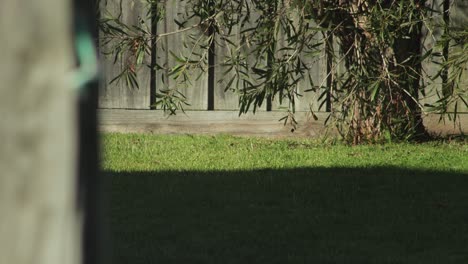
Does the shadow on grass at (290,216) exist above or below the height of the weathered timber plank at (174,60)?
below

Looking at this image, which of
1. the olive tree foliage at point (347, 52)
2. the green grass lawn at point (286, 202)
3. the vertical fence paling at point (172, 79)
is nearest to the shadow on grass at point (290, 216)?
the green grass lawn at point (286, 202)

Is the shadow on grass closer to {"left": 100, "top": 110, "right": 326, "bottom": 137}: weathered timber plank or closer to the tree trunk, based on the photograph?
the tree trunk

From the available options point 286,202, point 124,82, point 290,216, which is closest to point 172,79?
point 124,82

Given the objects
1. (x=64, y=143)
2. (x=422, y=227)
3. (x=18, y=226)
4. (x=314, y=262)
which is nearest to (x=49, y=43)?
(x=64, y=143)

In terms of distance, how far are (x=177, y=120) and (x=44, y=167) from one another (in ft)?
29.9

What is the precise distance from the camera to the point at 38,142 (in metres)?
1.29

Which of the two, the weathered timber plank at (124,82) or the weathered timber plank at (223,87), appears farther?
the weathered timber plank at (124,82)

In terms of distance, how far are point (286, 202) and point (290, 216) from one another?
1.51 feet

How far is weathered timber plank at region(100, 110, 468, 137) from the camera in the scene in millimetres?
10078

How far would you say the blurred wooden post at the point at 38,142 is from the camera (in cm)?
127

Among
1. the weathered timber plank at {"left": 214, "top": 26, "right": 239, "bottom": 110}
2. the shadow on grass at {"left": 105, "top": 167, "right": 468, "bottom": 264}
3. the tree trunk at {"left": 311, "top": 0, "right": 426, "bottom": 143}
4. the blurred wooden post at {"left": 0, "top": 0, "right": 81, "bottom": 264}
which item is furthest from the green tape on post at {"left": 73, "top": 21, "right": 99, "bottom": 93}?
the weathered timber plank at {"left": 214, "top": 26, "right": 239, "bottom": 110}

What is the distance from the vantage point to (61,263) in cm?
128

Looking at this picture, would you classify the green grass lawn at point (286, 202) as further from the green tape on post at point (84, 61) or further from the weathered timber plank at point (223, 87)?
the green tape on post at point (84, 61)

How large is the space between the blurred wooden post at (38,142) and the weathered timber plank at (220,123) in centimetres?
868
